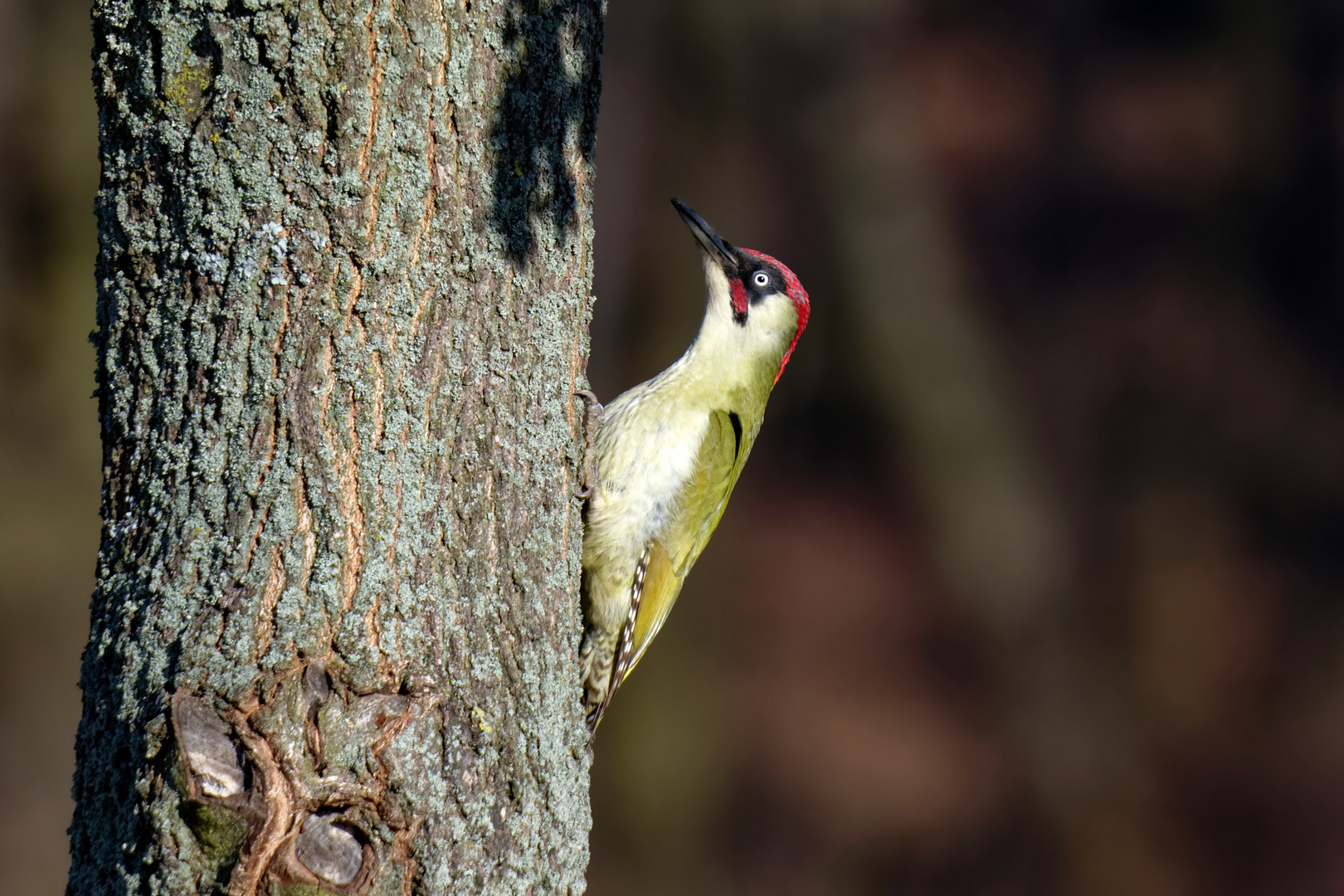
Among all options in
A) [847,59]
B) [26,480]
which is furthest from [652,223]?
[26,480]

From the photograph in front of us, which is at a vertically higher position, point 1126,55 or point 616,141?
point 1126,55

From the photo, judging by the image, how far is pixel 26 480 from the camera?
564cm

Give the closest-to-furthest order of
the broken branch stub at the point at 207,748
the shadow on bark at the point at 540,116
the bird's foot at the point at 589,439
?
the broken branch stub at the point at 207,748, the shadow on bark at the point at 540,116, the bird's foot at the point at 589,439

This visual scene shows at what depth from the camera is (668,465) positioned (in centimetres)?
309

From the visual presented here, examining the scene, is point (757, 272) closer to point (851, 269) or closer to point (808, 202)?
point (851, 269)

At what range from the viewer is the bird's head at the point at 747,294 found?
349 centimetres

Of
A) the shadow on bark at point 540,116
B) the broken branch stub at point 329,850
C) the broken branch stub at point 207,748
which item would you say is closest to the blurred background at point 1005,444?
the shadow on bark at point 540,116

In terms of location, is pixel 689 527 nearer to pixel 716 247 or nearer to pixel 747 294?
pixel 747 294

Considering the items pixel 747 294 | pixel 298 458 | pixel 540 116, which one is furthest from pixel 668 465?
pixel 298 458

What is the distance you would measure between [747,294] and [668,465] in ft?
2.50

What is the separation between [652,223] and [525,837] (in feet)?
23.7

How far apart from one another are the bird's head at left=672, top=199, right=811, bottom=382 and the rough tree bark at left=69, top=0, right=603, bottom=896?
1.70m

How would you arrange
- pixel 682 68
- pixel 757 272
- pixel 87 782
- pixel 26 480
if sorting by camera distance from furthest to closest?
1. pixel 682 68
2. pixel 26 480
3. pixel 757 272
4. pixel 87 782

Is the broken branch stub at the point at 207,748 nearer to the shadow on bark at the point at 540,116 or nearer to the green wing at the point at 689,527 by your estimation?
the shadow on bark at the point at 540,116
